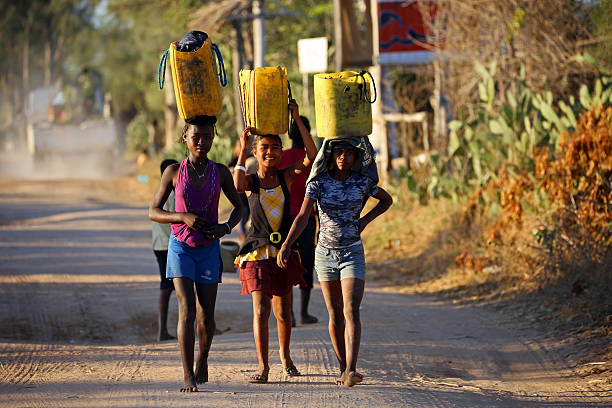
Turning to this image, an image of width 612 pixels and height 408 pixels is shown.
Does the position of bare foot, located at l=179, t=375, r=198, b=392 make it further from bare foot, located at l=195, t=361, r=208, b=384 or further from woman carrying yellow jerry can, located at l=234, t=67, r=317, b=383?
woman carrying yellow jerry can, located at l=234, t=67, r=317, b=383

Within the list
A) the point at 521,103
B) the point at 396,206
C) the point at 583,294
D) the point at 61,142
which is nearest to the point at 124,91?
the point at 61,142

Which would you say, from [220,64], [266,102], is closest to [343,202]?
[266,102]

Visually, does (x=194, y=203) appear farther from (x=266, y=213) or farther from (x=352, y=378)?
(x=352, y=378)

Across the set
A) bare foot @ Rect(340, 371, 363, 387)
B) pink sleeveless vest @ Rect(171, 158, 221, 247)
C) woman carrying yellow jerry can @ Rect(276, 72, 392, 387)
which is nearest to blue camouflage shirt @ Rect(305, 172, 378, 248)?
woman carrying yellow jerry can @ Rect(276, 72, 392, 387)

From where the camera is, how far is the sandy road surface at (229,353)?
5352 millimetres

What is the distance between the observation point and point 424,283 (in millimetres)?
10383

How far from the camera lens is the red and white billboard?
47.6 ft

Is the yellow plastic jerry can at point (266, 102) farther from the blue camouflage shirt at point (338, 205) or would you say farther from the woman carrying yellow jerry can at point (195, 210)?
the blue camouflage shirt at point (338, 205)

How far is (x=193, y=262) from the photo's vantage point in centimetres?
538

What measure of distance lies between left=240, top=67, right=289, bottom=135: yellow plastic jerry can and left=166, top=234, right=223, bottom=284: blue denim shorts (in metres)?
0.89

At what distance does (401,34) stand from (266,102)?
366 inches

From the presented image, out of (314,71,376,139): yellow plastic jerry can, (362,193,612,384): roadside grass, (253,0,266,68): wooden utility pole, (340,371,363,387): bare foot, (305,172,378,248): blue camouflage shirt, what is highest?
(253,0,266,68): wooden utility pole

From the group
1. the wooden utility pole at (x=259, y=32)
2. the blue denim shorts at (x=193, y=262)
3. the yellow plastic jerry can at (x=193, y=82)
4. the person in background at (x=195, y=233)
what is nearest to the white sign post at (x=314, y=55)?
the wooden utility pole at (x=259, y=32)

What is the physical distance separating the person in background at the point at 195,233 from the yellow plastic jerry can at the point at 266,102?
307mm
